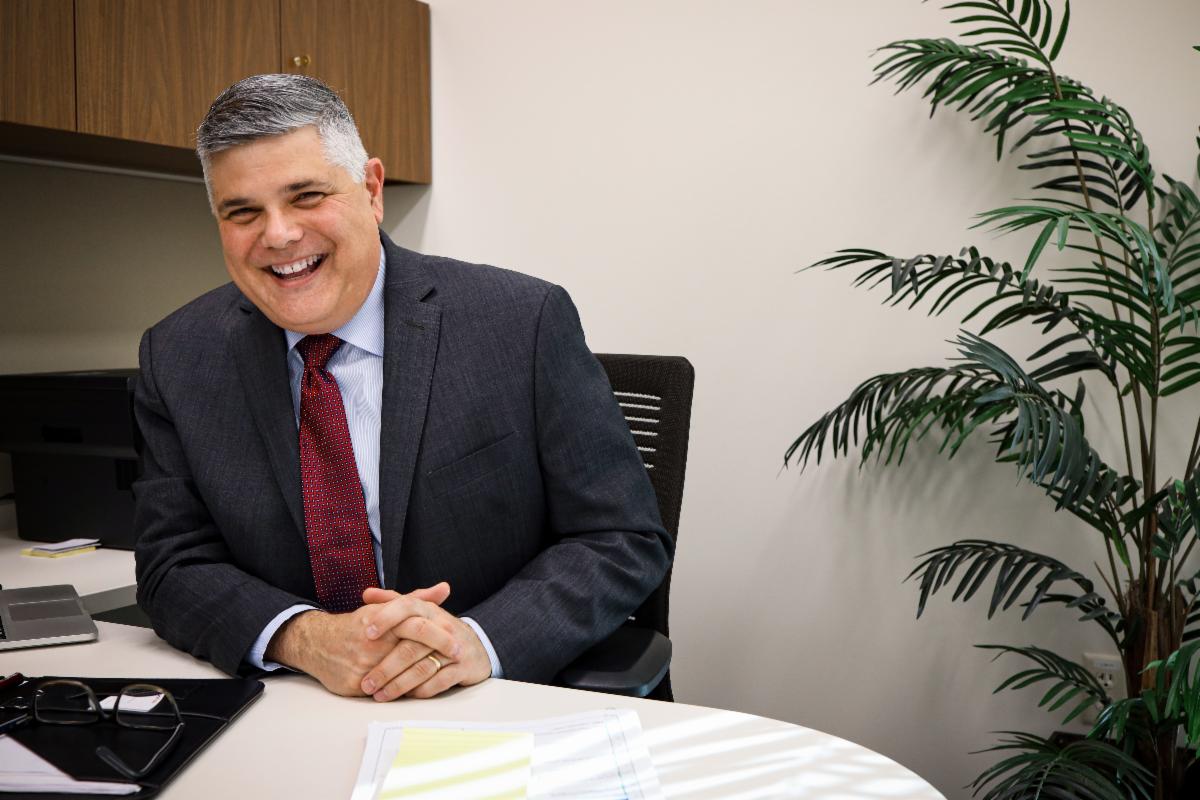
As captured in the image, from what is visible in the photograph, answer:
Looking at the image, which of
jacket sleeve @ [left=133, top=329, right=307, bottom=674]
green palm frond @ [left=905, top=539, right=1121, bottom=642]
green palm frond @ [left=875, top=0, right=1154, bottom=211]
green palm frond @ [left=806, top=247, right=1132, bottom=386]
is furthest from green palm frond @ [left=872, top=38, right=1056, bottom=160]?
jacket sleeve @ [left=133, top=329, right=307, bottom=674]

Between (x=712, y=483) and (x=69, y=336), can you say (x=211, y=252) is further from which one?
(x=712, y=483)

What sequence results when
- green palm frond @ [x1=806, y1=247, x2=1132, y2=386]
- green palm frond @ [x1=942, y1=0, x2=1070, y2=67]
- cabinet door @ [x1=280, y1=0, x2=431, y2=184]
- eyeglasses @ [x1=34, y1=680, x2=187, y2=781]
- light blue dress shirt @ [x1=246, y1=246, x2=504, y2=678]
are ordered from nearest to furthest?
eyeglasses @ [x1=34, y1=680, x2=187, y2=781]
light blue dress shirt @ [x1=246, y1=246, x2=504, y2=678]
green palm frond @ [x1=806, y1=247, x2=1132, y2=386]
green palm frond @ [x1=942, y1=0, x2=1070, y2=67]
cabinet door @ [x1=280, y1=0, x2=431, y2=184]

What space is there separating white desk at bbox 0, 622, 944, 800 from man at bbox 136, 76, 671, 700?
16cm

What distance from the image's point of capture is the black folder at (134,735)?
0.85 metres

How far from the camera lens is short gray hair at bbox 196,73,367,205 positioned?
47.1 inches

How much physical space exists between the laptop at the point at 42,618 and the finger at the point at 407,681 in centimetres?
48

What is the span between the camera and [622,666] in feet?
4.02

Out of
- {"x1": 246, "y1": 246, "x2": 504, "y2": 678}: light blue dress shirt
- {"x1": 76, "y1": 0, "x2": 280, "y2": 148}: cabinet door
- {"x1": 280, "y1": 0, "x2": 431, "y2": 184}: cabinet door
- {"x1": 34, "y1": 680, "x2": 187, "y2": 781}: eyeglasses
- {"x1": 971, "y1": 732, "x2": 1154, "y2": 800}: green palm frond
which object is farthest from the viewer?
{"x1": 280, "y1": 0, "x2": 431, "y2": 184}: cabinet door

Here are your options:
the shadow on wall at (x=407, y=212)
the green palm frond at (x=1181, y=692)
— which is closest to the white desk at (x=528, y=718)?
the green palm frond at (x=1181, y=692)

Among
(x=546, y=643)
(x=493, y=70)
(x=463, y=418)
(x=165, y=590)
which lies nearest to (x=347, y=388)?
(x=463, y=418)

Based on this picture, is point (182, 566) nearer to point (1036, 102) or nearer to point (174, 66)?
point (174, 66)

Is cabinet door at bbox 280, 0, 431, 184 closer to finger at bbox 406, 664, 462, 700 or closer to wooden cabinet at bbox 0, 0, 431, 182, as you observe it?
wooden cabinet at bbox 0, 0, 431, 182

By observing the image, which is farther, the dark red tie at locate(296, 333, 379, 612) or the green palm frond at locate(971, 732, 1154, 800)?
the green palm frond at locate(971, 732, 1154, 800)

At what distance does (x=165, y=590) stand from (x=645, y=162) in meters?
1.86
